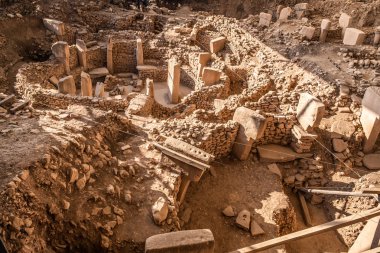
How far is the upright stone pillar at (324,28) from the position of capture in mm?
11469

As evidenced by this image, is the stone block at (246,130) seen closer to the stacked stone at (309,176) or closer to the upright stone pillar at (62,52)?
the stacked stone at (309,176)

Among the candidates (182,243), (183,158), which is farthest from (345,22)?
(182,243)

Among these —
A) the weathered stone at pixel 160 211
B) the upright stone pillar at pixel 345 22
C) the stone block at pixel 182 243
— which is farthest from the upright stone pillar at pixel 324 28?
the stone block at pixel 182 243

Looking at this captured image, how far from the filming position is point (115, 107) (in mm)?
8602

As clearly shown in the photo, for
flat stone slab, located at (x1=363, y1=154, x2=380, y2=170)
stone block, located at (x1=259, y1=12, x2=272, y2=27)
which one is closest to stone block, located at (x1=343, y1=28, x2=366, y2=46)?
stone block, located at (x1=259, y1=12, x2=272, y2=27)

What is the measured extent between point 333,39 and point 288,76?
12.6ft

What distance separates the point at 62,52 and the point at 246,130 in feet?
26.7

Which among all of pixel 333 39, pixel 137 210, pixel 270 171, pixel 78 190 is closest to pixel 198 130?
pixel 270 171

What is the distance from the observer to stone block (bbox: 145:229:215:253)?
10.9 feet

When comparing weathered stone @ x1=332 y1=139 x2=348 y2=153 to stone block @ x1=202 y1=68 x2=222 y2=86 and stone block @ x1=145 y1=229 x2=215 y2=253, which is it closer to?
stone block @ x1=202 y1=68 x2=222 y2=86

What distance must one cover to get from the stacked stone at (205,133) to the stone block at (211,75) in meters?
4.19

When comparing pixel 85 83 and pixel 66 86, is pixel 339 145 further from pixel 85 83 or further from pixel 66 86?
pixel 66 86

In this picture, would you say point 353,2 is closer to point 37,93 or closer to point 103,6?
point 103,6

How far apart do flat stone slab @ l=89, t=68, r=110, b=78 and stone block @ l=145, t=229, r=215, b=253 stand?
10193 mm
